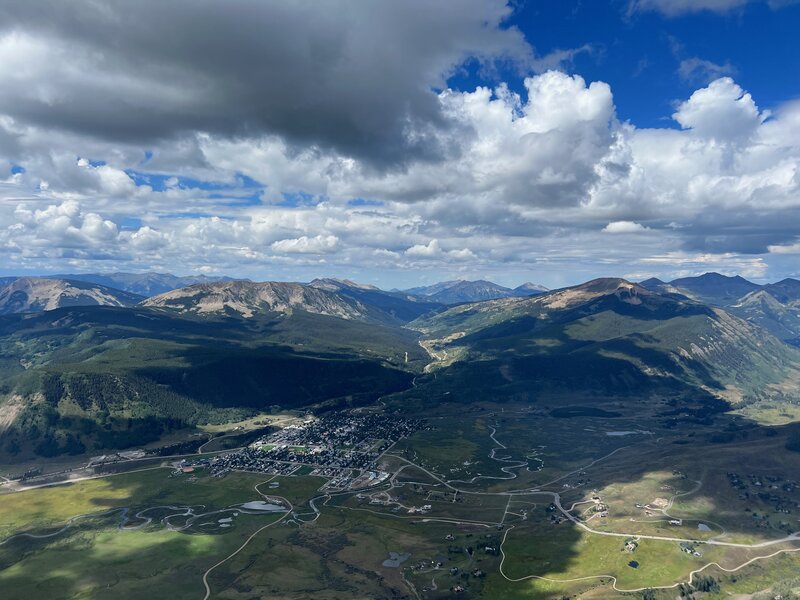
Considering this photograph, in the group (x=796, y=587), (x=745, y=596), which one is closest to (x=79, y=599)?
(x=745, y=596)

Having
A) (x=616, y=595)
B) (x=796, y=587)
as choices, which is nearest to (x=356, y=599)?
(x=616, y=595)

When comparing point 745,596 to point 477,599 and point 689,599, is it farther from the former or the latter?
point 477,599

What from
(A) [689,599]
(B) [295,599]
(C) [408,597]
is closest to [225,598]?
(B) [295,599]

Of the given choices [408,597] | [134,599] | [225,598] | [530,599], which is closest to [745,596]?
[530,599]

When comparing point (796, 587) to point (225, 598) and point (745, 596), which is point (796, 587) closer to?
point (745, 596)

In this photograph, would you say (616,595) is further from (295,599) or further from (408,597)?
(295,599)

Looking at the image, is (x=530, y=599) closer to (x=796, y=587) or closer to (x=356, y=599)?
(x=356, y=599)
